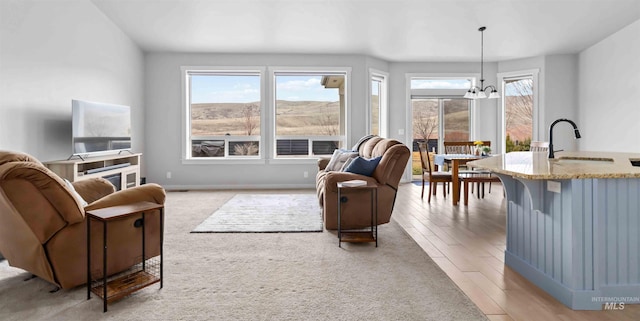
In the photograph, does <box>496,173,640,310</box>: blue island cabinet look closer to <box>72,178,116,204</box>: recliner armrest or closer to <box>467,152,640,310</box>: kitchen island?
<box>467,152,640,310</box>: kitchen island

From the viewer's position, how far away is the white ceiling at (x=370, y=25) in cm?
506

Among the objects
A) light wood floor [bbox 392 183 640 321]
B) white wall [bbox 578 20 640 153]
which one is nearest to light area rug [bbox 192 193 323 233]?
light wood floor [bbox 392 183 640 321]

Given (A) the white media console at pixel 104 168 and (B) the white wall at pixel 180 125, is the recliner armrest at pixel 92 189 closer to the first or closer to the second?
(A) the white media console at pixel 104 168

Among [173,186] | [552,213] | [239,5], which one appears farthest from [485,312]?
[173,186]

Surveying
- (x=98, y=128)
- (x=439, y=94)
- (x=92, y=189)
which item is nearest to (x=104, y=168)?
(x=98, y=128)

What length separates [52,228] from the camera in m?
2.01

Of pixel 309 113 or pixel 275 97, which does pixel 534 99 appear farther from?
pixel 275 97

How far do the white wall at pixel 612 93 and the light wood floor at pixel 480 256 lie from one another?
101 inches

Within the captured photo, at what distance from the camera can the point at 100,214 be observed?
6.47 feet

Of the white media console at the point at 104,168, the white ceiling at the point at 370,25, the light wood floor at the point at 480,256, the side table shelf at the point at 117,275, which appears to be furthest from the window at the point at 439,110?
the side table shelf at the point at 117,275

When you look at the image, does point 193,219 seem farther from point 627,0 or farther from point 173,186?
point 627,0

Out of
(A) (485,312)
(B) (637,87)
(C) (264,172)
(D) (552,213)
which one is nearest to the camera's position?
(A) (485,312)

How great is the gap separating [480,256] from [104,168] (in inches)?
172

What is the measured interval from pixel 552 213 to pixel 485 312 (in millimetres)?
740
